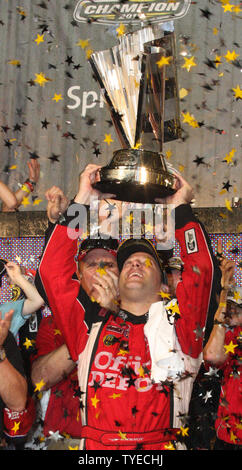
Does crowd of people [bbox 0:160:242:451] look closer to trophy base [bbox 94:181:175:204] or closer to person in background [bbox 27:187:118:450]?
person in background [bbox 27:187:118:450]

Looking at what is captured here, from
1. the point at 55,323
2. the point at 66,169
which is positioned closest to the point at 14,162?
the point at 66,169

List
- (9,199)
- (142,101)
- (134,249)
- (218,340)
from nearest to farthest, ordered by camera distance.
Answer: (142,101) < (218,340) < (134,249) < (9,199)

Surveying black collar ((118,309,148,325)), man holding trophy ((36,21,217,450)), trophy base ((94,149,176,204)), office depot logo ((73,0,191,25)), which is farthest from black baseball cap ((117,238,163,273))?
office depot logo ((73,0,191,25))

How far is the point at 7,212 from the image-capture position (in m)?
3.48

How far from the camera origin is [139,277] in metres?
2.94

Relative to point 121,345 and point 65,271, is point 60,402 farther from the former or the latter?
point 65,271

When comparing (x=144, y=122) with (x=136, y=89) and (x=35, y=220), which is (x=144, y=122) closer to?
(x=136, y=89)

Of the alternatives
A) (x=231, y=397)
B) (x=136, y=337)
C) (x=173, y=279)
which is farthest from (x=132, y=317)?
(x=231, y=397)

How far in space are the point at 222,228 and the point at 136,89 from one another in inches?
36.9

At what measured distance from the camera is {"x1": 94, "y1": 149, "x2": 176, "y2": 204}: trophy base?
242cm

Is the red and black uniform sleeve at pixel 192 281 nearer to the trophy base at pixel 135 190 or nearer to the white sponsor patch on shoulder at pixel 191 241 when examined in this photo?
the white sponsor patch on shoulder at pixel 191 241

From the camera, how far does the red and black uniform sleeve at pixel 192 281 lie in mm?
2729

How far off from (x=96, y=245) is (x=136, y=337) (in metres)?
0.57

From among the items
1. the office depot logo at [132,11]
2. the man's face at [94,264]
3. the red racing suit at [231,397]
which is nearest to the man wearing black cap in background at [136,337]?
the man's face at [94,264]
